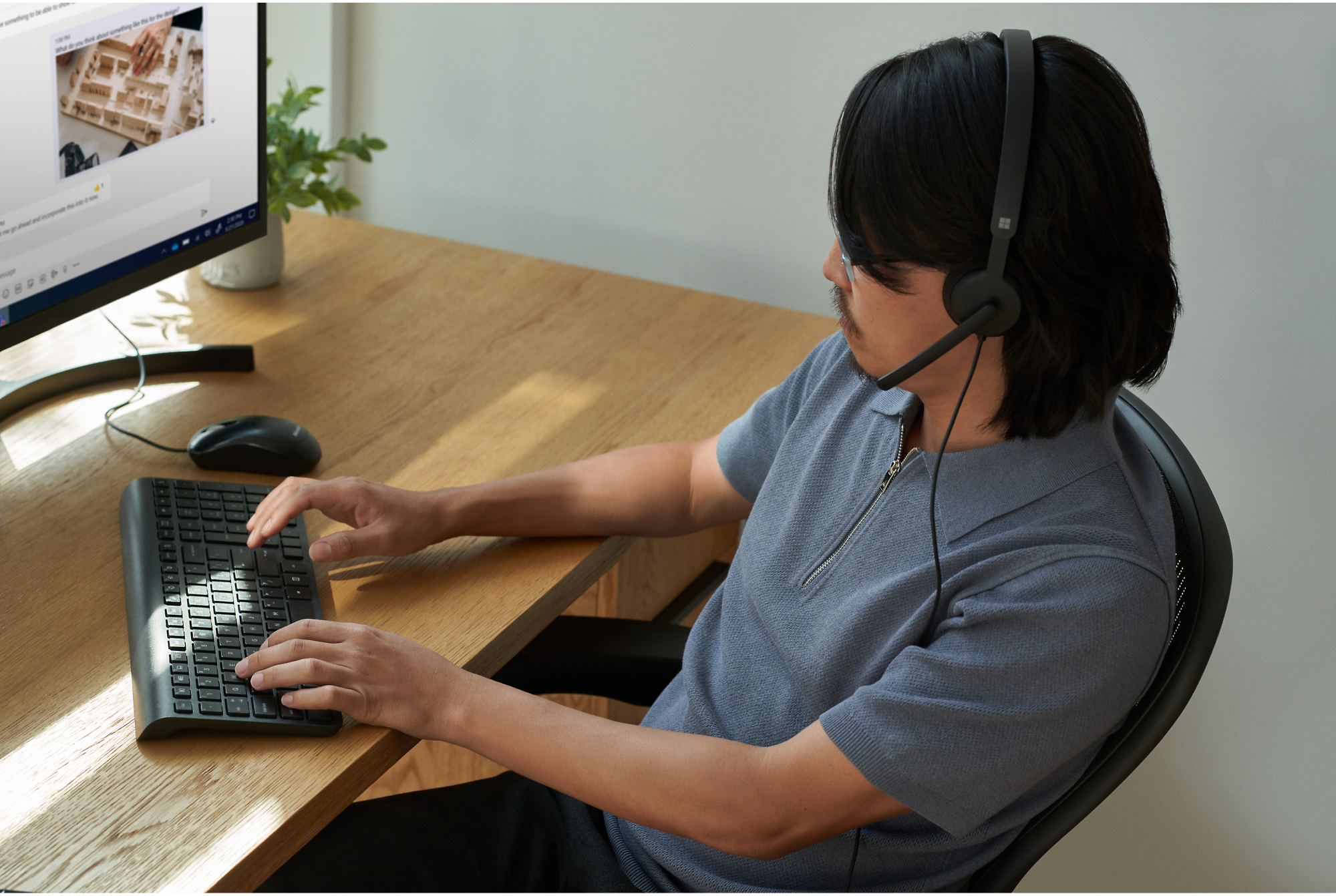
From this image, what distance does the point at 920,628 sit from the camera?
80 centimetres

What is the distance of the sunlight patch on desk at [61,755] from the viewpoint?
0.74 meters

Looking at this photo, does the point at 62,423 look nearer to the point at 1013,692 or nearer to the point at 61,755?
the point at 61,755

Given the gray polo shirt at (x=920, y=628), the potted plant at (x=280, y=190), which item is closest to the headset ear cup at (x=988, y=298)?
the gray polo shirt at (x=920, y=628)

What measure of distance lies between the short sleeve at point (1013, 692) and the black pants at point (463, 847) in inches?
13.2

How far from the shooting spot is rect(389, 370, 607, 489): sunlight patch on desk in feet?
3.85

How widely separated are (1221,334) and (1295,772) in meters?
0.57

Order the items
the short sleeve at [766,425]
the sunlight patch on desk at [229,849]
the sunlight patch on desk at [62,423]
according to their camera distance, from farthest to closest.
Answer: the sunlight patch on desk at [62,423], the short sleeve at [766,425], the sunlight patch on desk at [229,849]

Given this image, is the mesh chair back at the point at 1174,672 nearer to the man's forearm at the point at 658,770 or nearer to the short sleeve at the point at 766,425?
the man's forearm at the point at 658,770

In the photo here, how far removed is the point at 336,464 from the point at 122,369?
12.0 inches

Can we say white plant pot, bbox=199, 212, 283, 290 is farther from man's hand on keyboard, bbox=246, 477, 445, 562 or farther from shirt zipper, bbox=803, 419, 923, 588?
shirt zipper, bbox=803, 419, 923, 588

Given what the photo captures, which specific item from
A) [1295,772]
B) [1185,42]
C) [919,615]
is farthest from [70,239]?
[1295,772]

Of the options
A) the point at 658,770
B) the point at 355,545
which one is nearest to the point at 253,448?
the point at 355,545

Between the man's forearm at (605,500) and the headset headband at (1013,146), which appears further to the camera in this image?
the man's forearm at (605,500)

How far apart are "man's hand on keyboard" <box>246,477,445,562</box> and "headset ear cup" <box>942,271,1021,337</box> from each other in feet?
1.70
